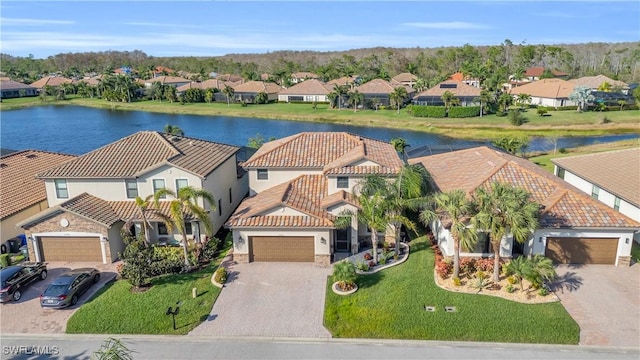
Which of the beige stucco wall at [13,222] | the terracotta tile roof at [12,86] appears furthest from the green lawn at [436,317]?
the terracotta tile roof at [12,86]

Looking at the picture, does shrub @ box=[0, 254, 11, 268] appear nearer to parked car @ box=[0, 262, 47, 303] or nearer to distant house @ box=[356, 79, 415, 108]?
parked car @ box=[0, 262, 47, 303]

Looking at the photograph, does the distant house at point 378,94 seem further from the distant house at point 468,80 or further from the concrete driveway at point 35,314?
the concrete driveway at point 35,314

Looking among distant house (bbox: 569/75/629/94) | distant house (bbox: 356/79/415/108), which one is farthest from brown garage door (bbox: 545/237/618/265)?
distant house (bbox: 569/75/629/94)

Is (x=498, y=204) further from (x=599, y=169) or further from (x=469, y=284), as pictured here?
(x=599, y=169)

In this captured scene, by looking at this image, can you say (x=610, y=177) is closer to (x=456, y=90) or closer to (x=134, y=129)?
(x=456, y=90)

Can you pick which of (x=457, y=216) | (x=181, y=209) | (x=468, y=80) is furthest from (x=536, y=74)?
(x=181, y=209)

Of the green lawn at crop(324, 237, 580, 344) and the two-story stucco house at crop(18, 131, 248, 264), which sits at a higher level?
the two-story stucco house at crop(18, 131, 248, 264)
